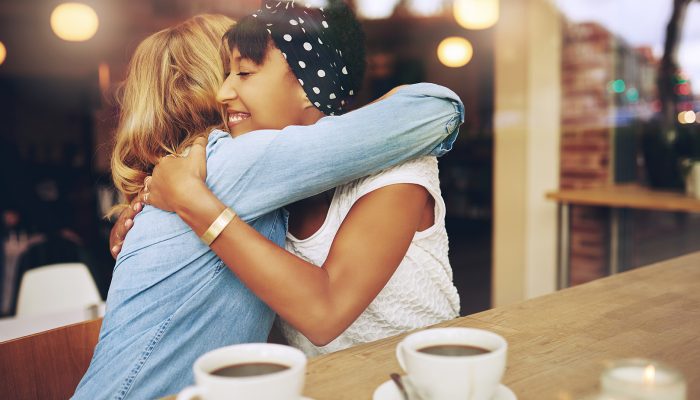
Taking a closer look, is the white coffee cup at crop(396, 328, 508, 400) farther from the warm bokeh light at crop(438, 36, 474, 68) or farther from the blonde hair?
the warm bokeh light at crop(438, 36, 474, 68)

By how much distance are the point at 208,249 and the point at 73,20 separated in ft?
10.6

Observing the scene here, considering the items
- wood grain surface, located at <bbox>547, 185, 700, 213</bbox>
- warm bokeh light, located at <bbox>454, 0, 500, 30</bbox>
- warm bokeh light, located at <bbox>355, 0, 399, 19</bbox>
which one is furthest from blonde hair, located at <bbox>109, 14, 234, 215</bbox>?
warm bokeh light, located at <bbox>454, 0, 500, 30</bbox>

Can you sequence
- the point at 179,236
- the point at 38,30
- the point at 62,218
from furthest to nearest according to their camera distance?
the point at 38,30 < the point at 62,218 < the point at 179,236

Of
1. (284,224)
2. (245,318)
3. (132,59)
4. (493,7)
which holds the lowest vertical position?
(245,318)

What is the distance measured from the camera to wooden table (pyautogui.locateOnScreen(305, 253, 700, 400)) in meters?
0.83

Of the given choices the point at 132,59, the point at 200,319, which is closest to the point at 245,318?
the point at 200,319

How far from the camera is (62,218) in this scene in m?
5.32

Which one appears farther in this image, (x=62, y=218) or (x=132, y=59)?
(x=62, y=218)

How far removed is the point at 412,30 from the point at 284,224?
3228 mm

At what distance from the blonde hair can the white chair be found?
130cm

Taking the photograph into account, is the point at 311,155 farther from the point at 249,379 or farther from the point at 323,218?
the point at 249,379

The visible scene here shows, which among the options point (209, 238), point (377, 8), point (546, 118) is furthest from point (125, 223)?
point (377, 8)

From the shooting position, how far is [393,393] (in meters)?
0.74

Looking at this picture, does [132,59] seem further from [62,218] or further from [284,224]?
[62,218]
